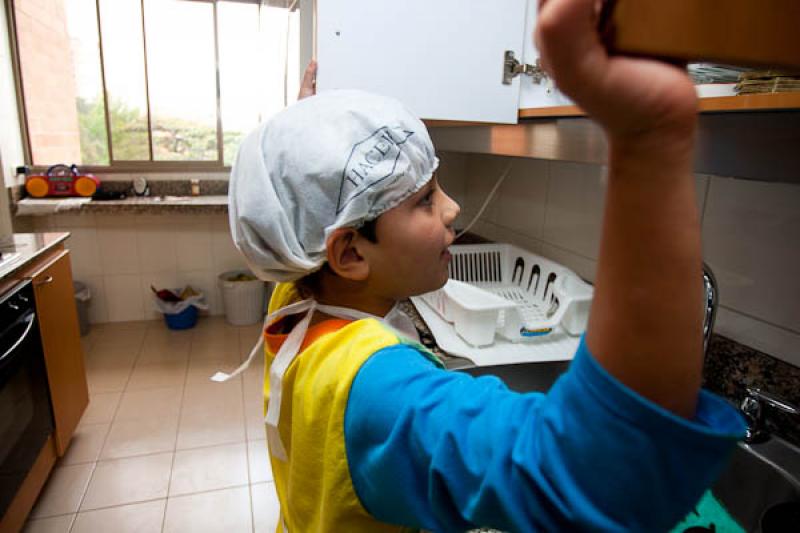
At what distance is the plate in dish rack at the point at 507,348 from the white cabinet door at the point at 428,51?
43cm

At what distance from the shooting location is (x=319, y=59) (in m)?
0.91

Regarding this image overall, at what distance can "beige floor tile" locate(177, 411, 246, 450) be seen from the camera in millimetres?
1942

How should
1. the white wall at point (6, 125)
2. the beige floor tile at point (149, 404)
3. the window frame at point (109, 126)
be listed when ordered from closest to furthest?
the beige floor tile at point (149, 404)
the white wall at point (6, 125)
the window frame at point (109, 126)

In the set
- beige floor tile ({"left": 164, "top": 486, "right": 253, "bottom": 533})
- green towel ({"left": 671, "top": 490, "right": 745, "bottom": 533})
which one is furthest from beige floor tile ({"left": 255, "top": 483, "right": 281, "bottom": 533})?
green towel ({"left": 671, "top": 490, "right": 745, "bottom": 533})

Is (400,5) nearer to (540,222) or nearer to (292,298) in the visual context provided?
(292,298)

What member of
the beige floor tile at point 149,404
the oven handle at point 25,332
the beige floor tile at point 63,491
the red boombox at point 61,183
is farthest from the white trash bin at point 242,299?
the oven handle at point 25,332

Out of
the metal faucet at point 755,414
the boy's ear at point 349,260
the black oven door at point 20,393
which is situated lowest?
the black oven door at point 20,393

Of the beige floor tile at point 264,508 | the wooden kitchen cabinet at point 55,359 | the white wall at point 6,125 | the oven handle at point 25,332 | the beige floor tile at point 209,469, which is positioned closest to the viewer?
the oven handle at point 25,332

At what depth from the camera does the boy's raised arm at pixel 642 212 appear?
0.19m

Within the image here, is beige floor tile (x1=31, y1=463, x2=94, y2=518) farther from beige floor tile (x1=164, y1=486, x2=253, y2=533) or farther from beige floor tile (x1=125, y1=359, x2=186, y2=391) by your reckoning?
beige floor tile (x1=125, y1=359, x2=186, y2=391)

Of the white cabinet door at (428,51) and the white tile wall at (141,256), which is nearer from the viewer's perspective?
the white cabinet door at (428,51)

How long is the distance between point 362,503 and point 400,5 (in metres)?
0.88

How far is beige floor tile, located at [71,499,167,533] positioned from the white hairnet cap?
1.48m

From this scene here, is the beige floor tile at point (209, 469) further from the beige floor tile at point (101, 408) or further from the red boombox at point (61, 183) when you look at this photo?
the red boombox at point (61, 183)
